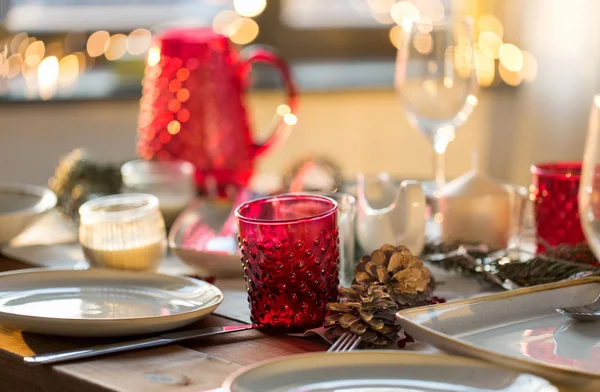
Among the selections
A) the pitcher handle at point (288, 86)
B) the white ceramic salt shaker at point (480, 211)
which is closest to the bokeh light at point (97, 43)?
the pitcher handle at point (288, 86)

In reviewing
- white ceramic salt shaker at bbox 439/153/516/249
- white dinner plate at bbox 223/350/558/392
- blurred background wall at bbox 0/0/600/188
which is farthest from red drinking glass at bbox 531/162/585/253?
blurred background wall at bbox 0/0/600/188

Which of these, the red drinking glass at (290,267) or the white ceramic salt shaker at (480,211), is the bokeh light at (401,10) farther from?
the red drinking glass at (290,267)

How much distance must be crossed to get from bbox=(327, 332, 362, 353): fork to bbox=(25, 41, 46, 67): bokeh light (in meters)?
2.06

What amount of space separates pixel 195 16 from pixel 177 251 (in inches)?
73.2

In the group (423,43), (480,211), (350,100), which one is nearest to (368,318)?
(480,211)

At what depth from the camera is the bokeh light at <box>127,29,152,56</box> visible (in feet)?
8.52

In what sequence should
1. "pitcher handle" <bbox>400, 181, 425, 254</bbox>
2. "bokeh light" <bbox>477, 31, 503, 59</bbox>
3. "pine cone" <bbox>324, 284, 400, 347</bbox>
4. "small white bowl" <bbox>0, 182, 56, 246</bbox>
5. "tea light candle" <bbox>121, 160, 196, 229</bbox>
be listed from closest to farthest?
1. "pine cone" <bbox>324, 284, 400, 347</bbox>
2. "pitcher handle" <bbox>400, 181, 425, 254</bbox>
3. "small white bowl" <bbox>0, 182, 56, 246</bbox>
4. "tea light candle" <bbox>121, 160, 196, 229</bbox>
5. "bokeh light" <bbox>477, 31, 503, 59</bbox>

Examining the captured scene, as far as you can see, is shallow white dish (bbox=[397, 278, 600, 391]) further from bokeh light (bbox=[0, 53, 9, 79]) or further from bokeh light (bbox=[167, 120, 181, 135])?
bokeh light (bbox=[0, 53, 9, 79])

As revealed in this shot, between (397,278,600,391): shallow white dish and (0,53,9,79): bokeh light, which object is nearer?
(397,278,600,391): shallow white dish

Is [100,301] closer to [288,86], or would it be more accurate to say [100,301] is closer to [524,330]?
[524,330]

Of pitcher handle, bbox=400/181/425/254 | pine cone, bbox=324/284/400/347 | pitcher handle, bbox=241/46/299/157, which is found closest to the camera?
pine cone, bbox=324/284/400/347

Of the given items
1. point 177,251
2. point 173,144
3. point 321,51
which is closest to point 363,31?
point 321,51

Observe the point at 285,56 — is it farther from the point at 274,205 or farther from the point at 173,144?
the point at 274,205

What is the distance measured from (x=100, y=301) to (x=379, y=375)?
0.99 feet
